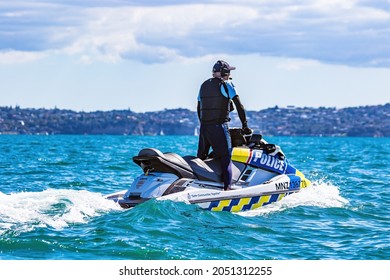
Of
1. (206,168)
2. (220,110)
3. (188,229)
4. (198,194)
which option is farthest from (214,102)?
(188,229)

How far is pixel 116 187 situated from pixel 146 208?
6.83 meters

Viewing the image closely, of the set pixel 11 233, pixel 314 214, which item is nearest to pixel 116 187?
pixel 314 214

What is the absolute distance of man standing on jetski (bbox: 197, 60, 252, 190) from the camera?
14750 mm

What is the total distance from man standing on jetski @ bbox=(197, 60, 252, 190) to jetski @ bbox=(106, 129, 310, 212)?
26 cm

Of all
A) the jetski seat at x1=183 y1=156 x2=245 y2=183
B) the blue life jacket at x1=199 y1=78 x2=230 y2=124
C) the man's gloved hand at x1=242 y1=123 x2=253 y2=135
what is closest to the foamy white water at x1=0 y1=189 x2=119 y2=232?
the jetski seat at x1=183 y1=156 x2=245 y2=183

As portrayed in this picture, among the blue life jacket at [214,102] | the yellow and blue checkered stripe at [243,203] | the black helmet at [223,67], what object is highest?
the black helmet at [223,67]

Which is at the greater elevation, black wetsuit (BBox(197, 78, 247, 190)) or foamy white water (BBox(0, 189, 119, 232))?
black wetsuit (BBox(197, 78, 247, 190))

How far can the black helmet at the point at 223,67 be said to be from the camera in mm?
14721

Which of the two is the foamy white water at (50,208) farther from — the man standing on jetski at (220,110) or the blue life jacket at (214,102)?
the blue life jacket at (214,102)

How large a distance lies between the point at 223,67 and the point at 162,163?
72.8 inches

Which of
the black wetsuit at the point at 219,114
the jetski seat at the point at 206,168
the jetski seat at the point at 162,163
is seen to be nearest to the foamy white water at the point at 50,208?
the jetski seat at the point at 162,163

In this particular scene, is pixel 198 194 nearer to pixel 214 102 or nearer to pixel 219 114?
pixel 219 114

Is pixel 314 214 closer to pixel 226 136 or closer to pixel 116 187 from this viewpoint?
pixel 226 136

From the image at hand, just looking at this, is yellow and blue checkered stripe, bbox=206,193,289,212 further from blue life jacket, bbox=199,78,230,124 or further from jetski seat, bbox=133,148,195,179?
blue life jacket, bbox=199,78,230,124
